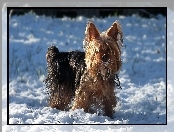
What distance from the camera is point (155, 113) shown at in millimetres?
3559

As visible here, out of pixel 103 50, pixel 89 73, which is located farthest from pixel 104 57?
pixel 89 73

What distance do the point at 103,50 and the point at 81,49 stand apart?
0.23 m

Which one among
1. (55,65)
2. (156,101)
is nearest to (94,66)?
(55,65)

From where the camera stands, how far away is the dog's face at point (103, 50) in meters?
3.31

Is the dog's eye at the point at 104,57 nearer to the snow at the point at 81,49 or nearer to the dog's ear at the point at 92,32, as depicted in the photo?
the dog's ear at the point at 92,32

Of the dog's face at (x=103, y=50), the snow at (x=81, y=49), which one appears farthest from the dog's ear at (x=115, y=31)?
the snow at (x=81, y=49)

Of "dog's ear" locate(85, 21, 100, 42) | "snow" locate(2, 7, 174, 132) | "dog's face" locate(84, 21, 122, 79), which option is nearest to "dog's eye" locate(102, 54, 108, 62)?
"dog's face" locate(84, 21, 122, 79)

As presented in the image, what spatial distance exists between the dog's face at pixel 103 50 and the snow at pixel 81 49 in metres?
0.13

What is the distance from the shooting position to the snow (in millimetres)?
3520

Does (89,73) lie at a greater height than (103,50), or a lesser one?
lesser

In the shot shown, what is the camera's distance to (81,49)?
3490 mm

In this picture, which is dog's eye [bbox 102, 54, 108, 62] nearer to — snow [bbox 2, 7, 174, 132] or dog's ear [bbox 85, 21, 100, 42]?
dog's ear [bbox 85, 21, 100, 42]

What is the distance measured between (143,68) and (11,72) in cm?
93

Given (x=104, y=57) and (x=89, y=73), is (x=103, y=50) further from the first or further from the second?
(x=89, y=73)
